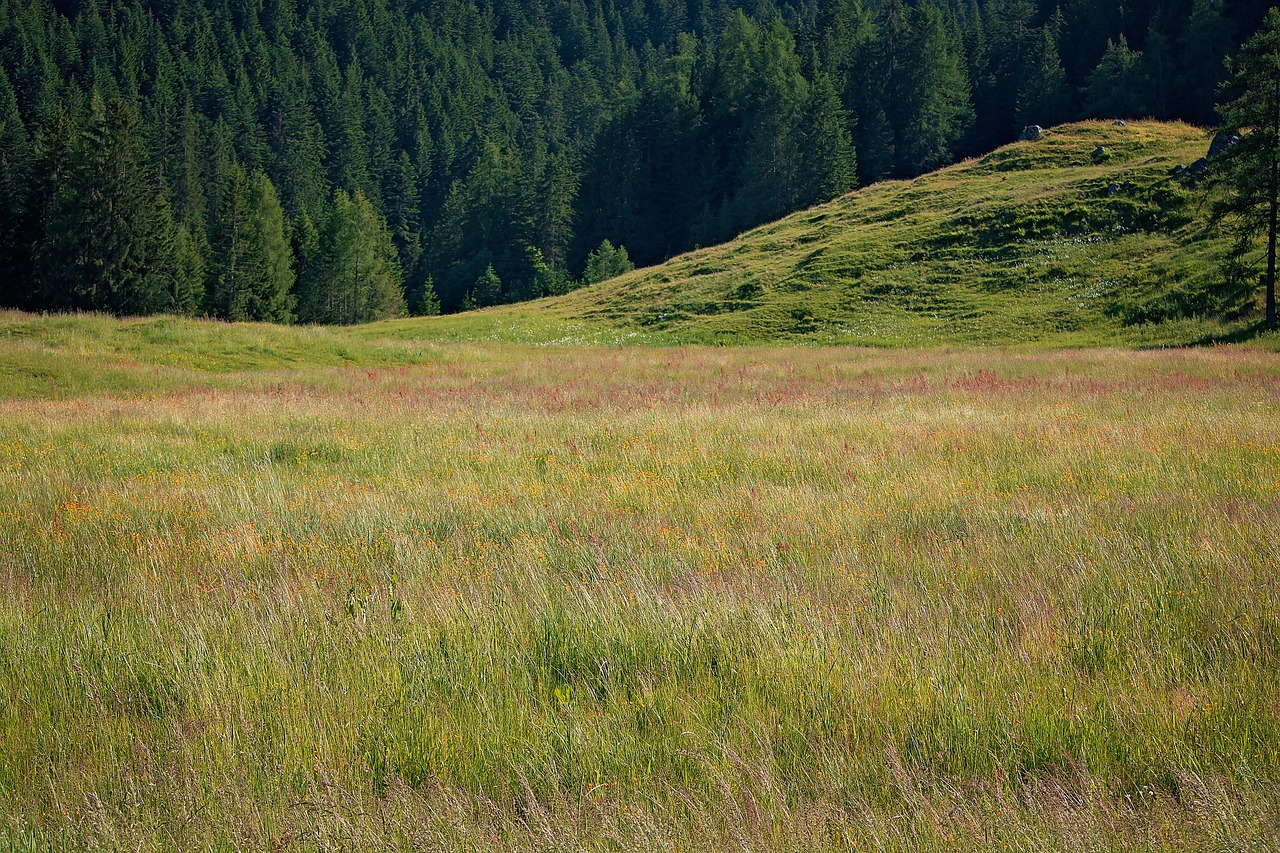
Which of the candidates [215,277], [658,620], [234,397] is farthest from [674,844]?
[215,277]

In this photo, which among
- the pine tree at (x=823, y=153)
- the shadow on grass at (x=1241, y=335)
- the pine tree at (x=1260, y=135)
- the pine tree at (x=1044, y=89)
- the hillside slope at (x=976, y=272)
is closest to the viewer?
the shadow on grass at (x=1241, y=335)

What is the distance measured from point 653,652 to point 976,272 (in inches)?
1606

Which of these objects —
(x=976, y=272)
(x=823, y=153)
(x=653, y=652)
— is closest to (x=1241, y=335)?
(x=976, y=272)

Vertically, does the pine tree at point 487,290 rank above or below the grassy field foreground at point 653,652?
above

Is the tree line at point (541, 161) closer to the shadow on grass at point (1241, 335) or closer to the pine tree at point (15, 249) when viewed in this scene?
the pine tree at point (15, 249)

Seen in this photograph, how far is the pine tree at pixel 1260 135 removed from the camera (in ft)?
87.6

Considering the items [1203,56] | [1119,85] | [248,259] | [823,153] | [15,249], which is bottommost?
[248,259]

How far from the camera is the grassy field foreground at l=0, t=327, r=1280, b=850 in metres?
2.73

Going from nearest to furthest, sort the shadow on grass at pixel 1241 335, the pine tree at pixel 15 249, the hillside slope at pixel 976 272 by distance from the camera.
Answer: the shadow on grass at pixel 1241 335, the hillside slope at pixel 976 272, the pine tree at pixel 15 249

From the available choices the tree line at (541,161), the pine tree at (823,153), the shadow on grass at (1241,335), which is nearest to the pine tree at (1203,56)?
the tree line at (541,161)

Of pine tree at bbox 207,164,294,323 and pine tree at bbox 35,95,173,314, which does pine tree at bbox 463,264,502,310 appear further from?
pine tree at bbox 35,95,173,314

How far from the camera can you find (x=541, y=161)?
13912 centimetres

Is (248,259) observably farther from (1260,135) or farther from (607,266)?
(1260,135)

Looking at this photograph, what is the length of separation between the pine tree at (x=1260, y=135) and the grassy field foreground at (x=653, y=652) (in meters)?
24.9
